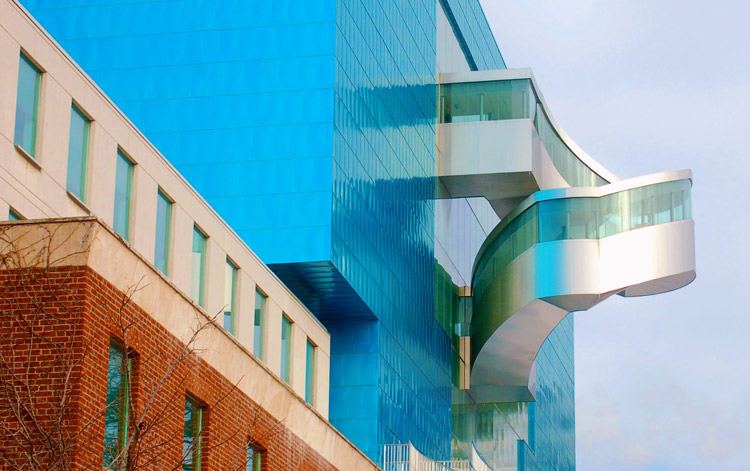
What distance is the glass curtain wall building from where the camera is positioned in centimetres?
3978

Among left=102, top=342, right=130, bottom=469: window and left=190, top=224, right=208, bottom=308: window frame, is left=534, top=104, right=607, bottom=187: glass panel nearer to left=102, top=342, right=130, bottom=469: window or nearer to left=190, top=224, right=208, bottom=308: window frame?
left=190, top=224, right=208, bottom=308: window frame

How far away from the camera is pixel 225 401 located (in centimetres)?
2614

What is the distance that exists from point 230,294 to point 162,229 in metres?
3.97

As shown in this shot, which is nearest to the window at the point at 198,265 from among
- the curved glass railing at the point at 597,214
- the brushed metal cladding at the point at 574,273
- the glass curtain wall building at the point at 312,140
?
the glass curtain wall building at the point at 312,140

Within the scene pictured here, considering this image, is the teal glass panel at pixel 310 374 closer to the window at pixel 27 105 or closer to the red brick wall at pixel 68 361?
the window at pixel 27 105

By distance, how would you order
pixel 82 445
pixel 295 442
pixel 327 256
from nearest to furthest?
pixel 82 445
pixel 295 442
pixel 327 256

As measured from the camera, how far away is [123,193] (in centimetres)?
2959

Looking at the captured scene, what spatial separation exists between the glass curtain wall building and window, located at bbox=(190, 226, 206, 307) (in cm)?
608

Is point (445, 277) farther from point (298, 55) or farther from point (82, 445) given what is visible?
point (82, 445)

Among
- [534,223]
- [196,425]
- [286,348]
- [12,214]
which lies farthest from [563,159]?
[12,214]

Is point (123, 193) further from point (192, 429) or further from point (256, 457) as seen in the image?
point (192, 429)

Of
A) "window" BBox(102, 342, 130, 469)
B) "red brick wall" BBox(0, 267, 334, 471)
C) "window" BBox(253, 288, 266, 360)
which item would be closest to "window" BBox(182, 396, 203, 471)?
"red brick wall" BBox(0, 267, 334, 471)

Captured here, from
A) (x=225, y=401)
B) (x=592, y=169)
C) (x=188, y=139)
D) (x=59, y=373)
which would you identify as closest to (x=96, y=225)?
(x=59, y=373)

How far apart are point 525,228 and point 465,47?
12.1 meters
